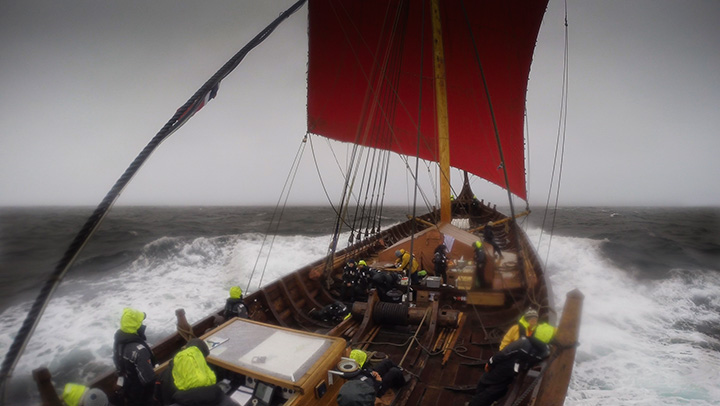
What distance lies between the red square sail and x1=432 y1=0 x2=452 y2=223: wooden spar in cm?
173

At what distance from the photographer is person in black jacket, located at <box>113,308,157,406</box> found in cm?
314

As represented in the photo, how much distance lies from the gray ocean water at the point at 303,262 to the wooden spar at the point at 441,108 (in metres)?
5.37

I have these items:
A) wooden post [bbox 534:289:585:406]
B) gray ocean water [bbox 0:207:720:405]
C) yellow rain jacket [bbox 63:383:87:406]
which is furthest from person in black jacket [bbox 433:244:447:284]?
yellow rain jacket [bbox 63:383:87:406]

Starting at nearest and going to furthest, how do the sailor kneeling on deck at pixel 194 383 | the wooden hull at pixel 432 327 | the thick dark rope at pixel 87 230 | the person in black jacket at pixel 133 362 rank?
the thick dark rope at pixel 87 230, the sailor kneeling on deck at pixel 194 383, the person in black jacket at pixel 133 362, the wooden hull at pixel 432 327

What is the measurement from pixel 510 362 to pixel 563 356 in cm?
91

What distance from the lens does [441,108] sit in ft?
29.1

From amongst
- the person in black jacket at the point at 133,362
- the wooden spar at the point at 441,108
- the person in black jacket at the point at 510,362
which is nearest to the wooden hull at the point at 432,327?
the person in black jacket at the point at 510,362

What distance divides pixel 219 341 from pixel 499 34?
44.5 feet

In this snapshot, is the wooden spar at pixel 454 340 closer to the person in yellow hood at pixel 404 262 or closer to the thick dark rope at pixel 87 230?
the person in yellow hood at pixel 404 262

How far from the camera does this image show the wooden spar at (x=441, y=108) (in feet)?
28.7

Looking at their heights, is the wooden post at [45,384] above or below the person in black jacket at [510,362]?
above

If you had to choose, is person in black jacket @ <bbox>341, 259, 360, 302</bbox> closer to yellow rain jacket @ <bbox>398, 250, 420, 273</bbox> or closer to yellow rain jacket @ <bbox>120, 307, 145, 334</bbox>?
yellow rain jacket @ <bbox>398, 250, 420, 273</bbox>

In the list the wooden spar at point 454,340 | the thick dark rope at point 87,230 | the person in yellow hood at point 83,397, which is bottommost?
the wooden spar at point 454,340

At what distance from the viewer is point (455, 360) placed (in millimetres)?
4852
